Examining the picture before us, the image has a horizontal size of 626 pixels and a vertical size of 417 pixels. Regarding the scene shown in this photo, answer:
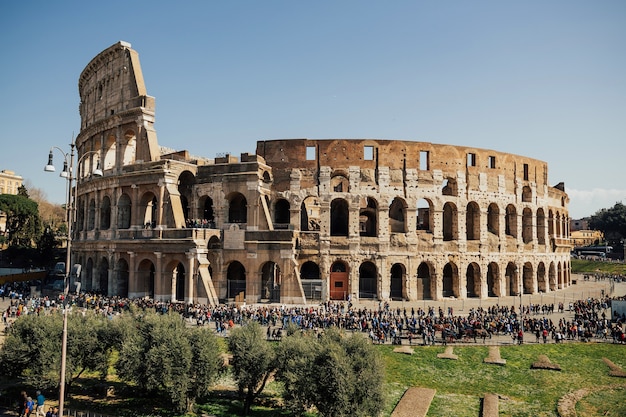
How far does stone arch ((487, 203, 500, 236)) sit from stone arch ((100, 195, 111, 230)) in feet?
112

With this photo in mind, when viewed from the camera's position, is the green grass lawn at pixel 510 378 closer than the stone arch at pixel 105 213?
Yes

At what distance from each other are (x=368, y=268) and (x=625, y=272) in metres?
43.2

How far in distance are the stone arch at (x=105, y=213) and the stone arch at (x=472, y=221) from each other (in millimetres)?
31987

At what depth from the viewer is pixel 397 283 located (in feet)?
129

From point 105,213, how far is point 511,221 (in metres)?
37.4

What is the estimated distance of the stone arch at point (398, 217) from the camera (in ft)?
127

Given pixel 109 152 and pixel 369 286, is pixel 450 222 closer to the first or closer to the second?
pixel 369 286

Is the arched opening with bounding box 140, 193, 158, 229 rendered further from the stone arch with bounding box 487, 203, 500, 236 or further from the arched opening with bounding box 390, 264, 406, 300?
the stone arch with bounding box 487, 203, 500, 236

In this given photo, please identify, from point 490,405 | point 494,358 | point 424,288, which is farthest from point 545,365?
point 424,288

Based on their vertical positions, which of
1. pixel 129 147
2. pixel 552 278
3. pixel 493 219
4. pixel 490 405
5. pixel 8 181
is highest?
pixel 8 181

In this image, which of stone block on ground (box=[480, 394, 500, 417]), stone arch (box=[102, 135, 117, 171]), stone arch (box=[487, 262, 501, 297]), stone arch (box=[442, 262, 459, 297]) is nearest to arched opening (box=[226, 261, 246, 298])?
stone arch (box=[102, 135, 117, 171])

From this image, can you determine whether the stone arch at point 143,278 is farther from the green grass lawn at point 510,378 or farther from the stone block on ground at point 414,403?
the stone block on ground at point 414,403

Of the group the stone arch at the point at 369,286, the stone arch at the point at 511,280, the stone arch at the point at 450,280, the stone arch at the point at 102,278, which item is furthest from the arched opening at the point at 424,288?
the stone arch at the point at 102,278

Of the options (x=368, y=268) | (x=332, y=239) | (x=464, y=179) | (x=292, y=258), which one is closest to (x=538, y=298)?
(x=464, y=179)
